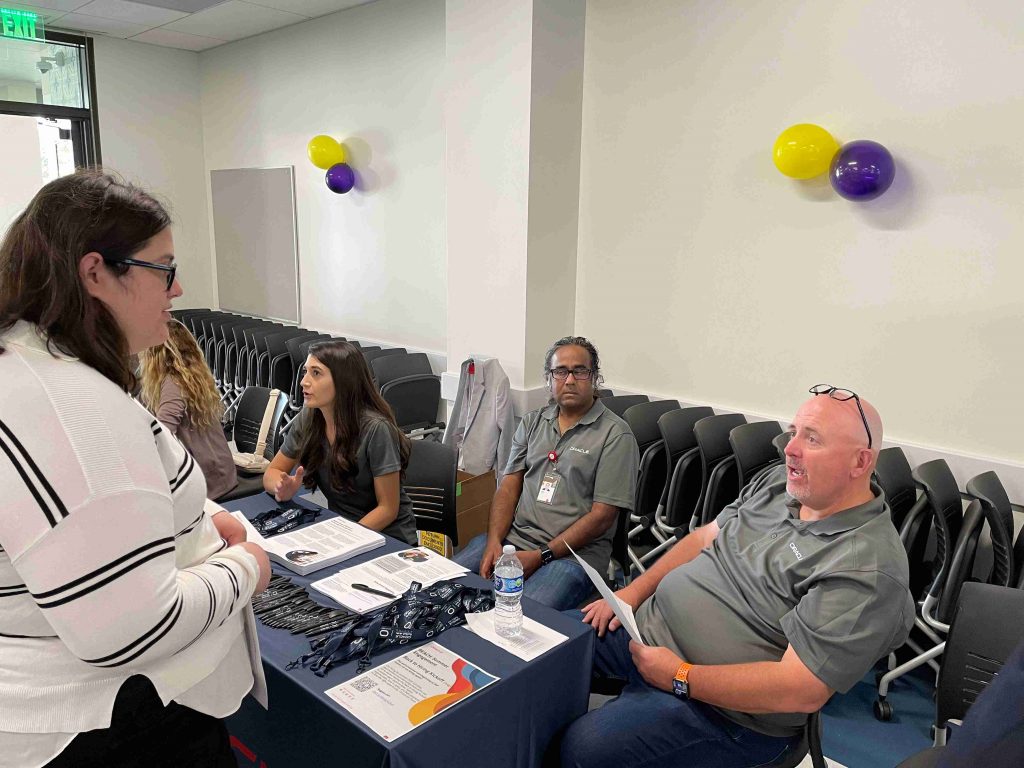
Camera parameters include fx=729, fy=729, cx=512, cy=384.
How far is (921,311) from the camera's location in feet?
11.4

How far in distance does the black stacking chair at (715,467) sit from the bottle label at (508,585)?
1676 millimetres

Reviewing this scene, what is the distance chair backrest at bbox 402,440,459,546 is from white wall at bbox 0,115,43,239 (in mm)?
5960

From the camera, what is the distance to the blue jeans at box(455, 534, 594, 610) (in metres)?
2.53

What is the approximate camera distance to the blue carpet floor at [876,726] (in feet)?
8.41

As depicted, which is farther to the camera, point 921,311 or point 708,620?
point 921,311

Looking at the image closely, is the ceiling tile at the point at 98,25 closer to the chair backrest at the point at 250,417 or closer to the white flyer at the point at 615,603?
the chair backrest at the point at 250,417

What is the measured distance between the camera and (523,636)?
1794 millimetres

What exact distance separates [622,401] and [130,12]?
17.5 feet

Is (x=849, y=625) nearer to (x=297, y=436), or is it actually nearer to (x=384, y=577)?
(x=384, y=577)

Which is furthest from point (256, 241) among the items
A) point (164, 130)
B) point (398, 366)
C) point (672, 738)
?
point (672, 738)

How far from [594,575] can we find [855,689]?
1776 millimetres

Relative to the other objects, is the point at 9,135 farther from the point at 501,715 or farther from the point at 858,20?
the point at 501,715

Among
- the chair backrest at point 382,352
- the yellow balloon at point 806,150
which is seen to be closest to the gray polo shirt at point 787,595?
the yellow balloon at point 806,150

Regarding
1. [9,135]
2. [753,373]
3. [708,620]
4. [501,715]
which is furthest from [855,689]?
[9,135]
